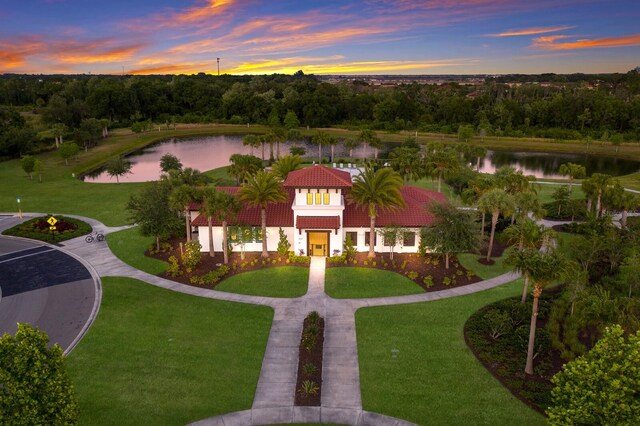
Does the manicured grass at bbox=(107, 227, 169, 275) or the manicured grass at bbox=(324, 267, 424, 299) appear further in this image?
the manicured grass at bbox=(107, 227, 169, 275)

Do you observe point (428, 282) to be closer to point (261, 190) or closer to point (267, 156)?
point (261, 190)

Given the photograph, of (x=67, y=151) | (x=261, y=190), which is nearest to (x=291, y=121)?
(x=67, y=151)

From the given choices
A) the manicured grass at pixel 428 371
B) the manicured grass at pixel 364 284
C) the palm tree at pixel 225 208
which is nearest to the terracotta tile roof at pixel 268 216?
the palm tree at pixel 225 208

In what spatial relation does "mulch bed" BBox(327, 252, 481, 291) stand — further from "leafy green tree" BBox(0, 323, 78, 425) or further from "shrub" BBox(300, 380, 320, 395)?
"leafy green tree" BBox(0, 323, 78, 425)

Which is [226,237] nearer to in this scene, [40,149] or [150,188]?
[150,188]

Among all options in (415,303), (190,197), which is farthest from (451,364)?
(190,197)

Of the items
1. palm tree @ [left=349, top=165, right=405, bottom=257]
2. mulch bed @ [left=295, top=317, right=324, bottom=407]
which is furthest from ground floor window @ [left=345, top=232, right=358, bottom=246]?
mulch bed @ [left=295, top=317, right=324, bottom=407]
